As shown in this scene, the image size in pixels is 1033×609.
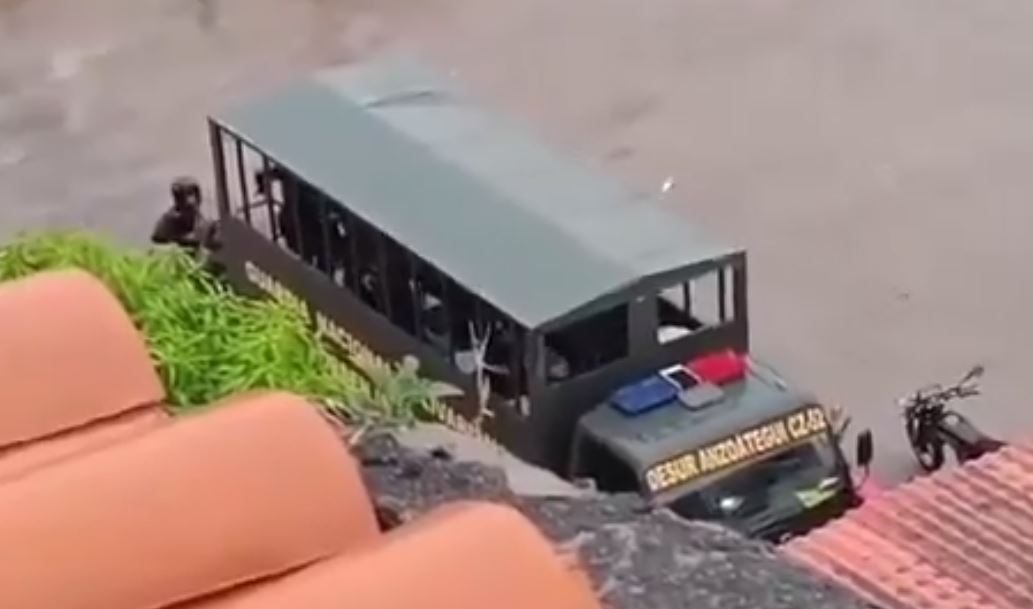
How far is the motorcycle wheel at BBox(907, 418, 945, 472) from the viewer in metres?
2.80

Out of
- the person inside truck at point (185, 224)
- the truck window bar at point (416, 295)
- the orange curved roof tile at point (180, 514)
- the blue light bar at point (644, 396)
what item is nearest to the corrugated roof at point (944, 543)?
the blue light bar at point (644, 396)

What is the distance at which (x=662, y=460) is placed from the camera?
236 centimetres

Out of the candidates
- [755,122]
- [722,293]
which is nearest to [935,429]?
[722,293]

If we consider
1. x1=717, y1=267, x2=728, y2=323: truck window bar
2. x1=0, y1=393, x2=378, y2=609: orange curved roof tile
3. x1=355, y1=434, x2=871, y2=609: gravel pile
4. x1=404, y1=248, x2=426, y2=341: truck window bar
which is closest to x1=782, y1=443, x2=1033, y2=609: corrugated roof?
x1=355, y1=434, x2=871, y2=609: gravel pile

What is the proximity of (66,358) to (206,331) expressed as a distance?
1438mm

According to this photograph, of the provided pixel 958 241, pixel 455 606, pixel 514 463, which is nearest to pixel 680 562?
pixel 514 463

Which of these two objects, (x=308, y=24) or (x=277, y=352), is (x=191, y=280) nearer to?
(x=277, y=352)

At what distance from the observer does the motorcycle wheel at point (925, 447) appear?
2.80 metres

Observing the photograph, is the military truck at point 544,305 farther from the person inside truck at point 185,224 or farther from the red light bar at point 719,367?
the person inside truck at point 185,224

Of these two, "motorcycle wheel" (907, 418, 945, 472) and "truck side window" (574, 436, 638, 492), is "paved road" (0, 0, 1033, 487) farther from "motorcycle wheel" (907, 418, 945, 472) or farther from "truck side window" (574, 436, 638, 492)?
"truck side window" (574, 436, 638, 492)

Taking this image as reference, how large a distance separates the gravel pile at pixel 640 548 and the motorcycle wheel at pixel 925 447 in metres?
1.16

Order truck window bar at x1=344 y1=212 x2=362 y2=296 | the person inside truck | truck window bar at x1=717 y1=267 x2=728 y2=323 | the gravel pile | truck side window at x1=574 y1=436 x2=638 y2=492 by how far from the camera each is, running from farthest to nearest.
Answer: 1. the person inside truck
2. truck window bar at x1=344 y1=212 x2=362 y2=296
3. truck window bar at x1=717 y1=267 x2=728 y2=323
4. truck side window at x1=574 y1=436 x2=638 y2=492
5. the gravel pile

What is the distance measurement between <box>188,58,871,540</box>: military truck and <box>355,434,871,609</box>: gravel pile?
0.62 meters

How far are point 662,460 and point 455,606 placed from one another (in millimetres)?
1686
